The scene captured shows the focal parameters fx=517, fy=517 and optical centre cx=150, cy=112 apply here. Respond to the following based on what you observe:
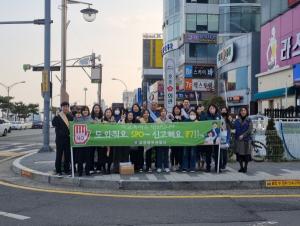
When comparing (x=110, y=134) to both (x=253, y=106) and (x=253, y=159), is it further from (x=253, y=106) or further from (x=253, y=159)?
(x=253, y=106)

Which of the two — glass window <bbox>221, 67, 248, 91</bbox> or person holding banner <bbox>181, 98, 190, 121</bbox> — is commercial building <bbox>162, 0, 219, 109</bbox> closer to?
glass window <bbox>221, 67, 248, 91</bbox>

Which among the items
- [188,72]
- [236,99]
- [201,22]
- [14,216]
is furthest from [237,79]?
[14,216]

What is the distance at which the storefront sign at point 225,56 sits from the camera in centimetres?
5869

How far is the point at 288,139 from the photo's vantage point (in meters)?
15.7

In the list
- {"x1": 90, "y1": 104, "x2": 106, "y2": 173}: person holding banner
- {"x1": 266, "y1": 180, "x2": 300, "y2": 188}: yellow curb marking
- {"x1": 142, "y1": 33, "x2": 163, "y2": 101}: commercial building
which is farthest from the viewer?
{"x1": 142, "y1": 33, "x2": 163, "y2": 101}: commercial building

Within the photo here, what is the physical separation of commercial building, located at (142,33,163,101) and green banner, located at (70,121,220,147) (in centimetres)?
13133

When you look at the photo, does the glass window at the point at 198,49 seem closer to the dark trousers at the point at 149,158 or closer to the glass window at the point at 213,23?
the glass window at the point at 213,23

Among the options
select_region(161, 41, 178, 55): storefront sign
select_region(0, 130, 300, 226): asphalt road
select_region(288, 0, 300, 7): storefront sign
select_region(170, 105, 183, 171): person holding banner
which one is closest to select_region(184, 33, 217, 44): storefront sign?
select_region(161, 41, 178, 55): storefront sign

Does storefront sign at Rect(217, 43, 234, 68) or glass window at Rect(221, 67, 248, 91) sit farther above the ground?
storefront sign at Rect(217, 43, 234, 68)

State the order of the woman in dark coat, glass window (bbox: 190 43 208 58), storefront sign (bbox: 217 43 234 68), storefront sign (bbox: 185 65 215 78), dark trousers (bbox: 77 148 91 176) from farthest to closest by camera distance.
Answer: glass window (bbox: 190 43 208 58) < storefront sign (bbox: 185 65 215 78) < storefront sign (bbox: 217 43 234 68) < the woman in dark coat < dark trousers (bbox: 77 148 91 176)

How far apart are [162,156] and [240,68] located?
45732mm

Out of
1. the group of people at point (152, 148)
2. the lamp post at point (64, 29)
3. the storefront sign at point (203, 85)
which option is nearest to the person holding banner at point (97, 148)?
the group of people at point (152, 148)

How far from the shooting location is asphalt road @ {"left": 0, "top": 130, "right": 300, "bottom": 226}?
7.78m

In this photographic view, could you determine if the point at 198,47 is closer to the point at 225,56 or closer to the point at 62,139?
the point at 225,56
